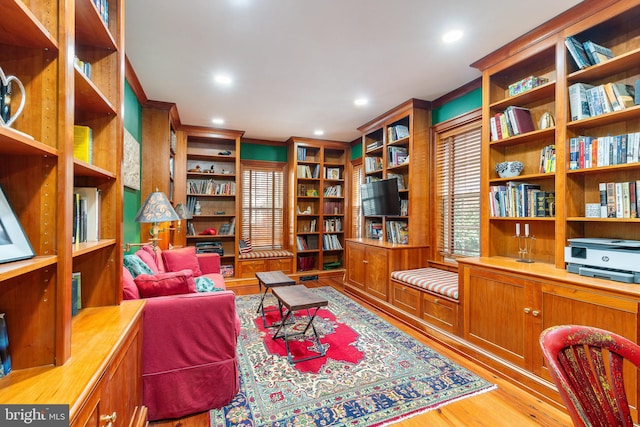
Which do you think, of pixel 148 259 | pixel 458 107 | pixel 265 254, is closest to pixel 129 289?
pixel 148 259

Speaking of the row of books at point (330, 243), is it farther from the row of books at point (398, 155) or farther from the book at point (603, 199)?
the book at point (603, 199)

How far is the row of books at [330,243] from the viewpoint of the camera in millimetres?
5855

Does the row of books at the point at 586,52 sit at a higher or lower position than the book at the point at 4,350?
higher

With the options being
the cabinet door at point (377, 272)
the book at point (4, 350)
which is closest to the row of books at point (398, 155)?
the cabinet door at point (377, 272)

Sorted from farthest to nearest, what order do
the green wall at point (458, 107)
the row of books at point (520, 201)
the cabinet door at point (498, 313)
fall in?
the green wall at point (458, 107) → the row of books at point (520, 201) → the cabinet door at point (498, 313)

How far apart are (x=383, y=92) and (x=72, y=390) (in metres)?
3.62

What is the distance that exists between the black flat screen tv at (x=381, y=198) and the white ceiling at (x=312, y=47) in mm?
1098

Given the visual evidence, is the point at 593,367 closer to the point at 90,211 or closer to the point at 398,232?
the point at 90,211

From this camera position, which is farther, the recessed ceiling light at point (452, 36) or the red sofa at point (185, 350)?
the recessed ceiling light at point (452, 36)

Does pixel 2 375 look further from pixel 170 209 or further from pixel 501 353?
pixel 501 353

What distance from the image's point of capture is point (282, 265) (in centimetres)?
534

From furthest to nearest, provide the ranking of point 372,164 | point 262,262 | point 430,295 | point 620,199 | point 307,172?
point 307,172 < point 262,262 < point 372,164 < point 430,295 < point 620,199

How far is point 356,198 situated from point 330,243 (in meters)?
1.07

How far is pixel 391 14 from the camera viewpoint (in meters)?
2.08
